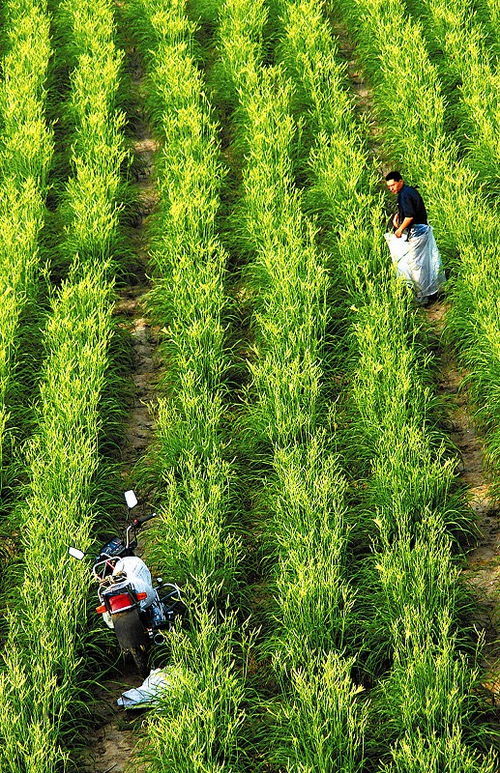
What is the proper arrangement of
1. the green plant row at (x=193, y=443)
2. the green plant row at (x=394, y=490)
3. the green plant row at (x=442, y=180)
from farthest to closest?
1. the green plant row at (x=442, y=180)
2. the green plant row at (x=193, y=443)
3. the green plant row at (x=394, y=490)

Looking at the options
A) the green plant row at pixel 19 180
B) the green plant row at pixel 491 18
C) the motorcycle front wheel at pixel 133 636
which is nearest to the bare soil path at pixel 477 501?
the motorcycle front wheel at pixel 133 636

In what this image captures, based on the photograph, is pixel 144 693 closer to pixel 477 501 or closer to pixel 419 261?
pixel 477 501

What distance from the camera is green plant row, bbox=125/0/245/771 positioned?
4.96m

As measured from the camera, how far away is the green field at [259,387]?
5.14m

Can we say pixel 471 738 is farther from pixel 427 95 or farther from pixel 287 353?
pixel 427 95

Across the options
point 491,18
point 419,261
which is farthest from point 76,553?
point 491,18

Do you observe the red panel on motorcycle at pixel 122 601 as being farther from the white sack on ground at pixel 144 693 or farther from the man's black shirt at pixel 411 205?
the man's black shirt at pixel 411 205

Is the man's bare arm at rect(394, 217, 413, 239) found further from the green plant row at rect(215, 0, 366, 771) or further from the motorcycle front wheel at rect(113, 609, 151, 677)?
the motorcycle front wheel at rect(113, 609, 151, 677)

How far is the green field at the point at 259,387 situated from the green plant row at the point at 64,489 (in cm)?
2

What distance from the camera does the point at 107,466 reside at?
6797 mm

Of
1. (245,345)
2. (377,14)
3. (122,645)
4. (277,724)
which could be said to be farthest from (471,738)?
(377,14)

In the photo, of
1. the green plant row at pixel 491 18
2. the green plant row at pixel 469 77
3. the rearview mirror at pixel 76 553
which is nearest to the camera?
the rearview mirror at pixel 76 553

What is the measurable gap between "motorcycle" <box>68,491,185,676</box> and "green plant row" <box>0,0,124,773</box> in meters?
0.17

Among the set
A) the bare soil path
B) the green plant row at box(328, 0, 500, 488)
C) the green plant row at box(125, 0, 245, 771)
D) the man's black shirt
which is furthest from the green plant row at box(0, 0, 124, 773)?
the green plant row at box(328, 0, 500, 488)
